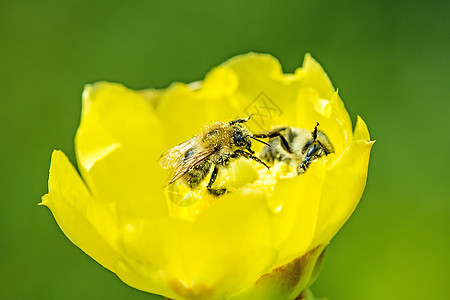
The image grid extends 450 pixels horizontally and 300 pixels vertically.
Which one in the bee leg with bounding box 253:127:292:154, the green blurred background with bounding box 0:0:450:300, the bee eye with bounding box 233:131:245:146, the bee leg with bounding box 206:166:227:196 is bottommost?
the green blurred background with bounding box 0:0:450:300

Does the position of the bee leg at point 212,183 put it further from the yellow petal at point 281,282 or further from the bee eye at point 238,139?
the yellow petal at point 281,282

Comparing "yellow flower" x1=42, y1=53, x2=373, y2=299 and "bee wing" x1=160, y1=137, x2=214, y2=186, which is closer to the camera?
"yellow flower" x1=42, y1=53, x2=373, y2=299

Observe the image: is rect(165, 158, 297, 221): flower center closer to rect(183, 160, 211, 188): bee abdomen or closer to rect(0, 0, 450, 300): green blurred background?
rect(183, 160, 211, 188): bee abdomen

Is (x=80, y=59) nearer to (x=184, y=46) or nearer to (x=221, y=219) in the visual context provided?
Result: (x=184, y=46)

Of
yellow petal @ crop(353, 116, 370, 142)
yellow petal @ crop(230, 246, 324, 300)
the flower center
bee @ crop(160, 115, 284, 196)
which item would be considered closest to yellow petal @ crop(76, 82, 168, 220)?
the flower center

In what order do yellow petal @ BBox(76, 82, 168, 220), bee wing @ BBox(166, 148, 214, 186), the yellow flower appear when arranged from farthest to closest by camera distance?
yellow petal @ BBox(76, 82, 168, 220), bee wing @ BBox(166, 148, 214, 186), the yellow flower

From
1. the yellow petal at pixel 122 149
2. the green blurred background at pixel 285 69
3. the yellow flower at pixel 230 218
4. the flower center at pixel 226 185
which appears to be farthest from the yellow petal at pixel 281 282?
the green blurred background at pixel 285 69

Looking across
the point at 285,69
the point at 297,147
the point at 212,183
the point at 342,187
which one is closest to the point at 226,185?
the point at 212,183
